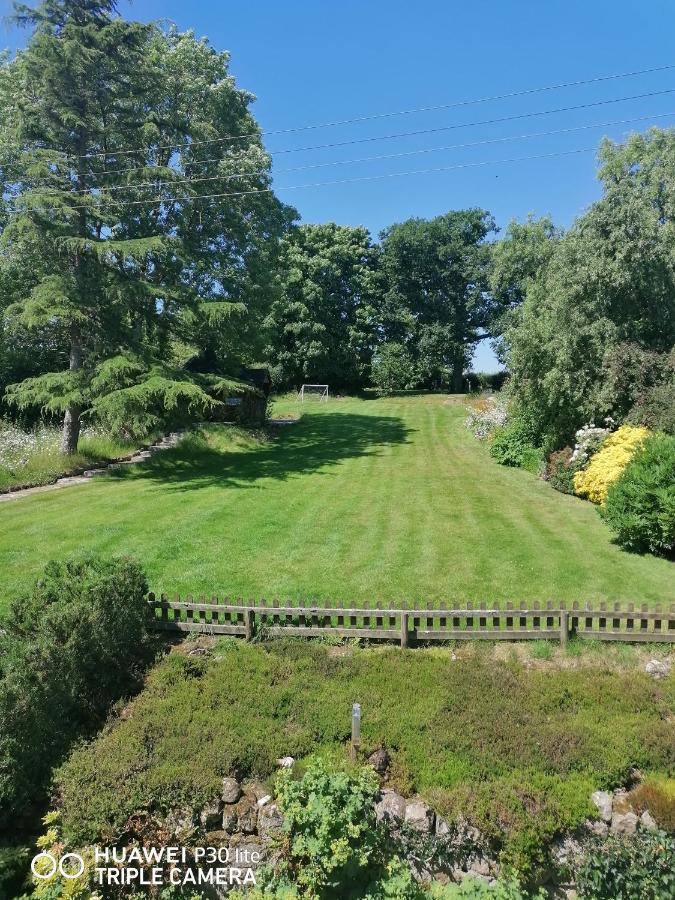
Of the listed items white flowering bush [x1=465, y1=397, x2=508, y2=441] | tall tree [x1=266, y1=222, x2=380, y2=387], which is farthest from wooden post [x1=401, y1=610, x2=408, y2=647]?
tall tree [x1=266, y1=222, x2=380, y2=387]

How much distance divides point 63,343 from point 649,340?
21.1 m

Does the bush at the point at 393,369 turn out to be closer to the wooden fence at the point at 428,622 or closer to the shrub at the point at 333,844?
the wooden fence at the point at 428,622

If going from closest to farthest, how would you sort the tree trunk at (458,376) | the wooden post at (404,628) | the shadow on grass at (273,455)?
the wooden post at (404,628), the shadow on grass at (273,455), the tree trunk at (458,376)

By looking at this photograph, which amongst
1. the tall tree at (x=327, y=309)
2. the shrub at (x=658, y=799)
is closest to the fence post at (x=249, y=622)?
the shrub at (x=658, y=799)

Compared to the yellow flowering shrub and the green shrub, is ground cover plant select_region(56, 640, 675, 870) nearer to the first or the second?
the green shrub

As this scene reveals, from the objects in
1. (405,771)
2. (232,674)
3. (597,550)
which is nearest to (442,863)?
(405,771)

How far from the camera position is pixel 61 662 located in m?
5.78

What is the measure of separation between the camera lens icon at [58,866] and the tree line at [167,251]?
36.7ft

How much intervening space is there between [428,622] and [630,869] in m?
3.35

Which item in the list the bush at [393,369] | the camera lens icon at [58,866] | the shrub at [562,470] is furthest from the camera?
the bush at [393,369]

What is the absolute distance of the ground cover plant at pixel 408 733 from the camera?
16.4 feet

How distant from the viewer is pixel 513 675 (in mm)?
6629

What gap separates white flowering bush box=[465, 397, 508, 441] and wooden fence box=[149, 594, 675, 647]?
1626cm

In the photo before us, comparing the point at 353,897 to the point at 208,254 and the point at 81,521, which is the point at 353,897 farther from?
the point at 208,254
